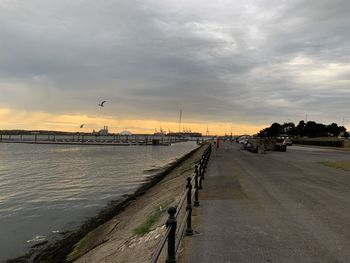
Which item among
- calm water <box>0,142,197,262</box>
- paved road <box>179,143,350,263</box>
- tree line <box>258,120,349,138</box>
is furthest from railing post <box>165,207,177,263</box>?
tree line <box>258,120,349,138</box>

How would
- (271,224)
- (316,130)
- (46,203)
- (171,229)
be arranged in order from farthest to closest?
1. (316,130)
2. (46,203)
3. (271,224)
4. (171,229)

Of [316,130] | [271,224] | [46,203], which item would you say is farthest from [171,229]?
[316,130]

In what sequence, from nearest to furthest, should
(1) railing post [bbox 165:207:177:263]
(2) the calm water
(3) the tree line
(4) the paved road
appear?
(1) railing post [bbox 165:207:177:263] → (4) the paved road → (2) the calm water → (3) the tree line

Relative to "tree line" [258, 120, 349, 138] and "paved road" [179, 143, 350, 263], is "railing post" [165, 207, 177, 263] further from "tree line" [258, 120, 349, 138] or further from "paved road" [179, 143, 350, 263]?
"tree line" [258, 120, 349, 138]

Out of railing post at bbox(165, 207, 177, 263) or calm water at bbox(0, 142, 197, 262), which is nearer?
railing post at bbox(165, 207, 177, 263)

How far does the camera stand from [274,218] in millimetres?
9469

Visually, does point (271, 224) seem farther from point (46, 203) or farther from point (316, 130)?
point (316, 130)

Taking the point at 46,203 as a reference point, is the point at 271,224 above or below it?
above

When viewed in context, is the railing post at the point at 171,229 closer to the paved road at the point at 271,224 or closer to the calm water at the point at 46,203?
the paved road at the point at 271,224

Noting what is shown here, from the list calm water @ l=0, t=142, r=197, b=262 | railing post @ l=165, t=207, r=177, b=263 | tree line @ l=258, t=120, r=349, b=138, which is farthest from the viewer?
tree line @ l=258, t=120, r=349, b=138

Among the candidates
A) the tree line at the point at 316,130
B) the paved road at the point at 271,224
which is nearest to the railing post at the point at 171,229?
the paved road at the point at 271,224

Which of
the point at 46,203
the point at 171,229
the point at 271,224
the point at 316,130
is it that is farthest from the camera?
the point at 316,130

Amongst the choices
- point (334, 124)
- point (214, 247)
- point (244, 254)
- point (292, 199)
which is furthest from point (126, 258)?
point (334, 124)

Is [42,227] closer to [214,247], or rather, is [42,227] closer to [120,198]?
[120,198]
